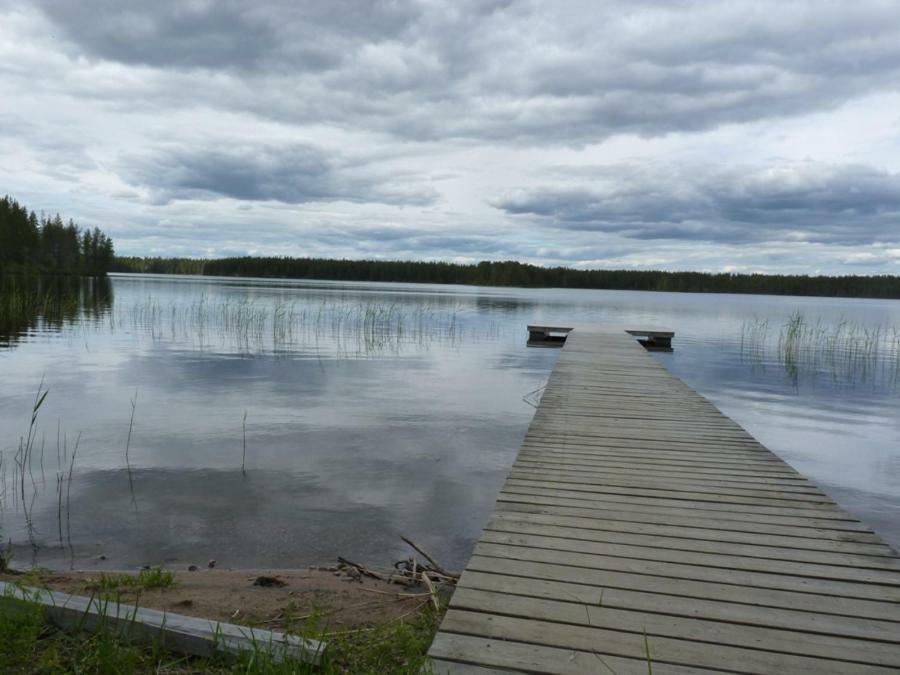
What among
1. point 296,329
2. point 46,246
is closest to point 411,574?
point 296,329

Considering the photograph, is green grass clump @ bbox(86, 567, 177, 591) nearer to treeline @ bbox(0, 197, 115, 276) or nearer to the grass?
the grass

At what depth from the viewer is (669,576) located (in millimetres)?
3146

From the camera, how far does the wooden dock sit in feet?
8.10

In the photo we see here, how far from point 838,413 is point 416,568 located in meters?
10.2

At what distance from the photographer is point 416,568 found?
4.20m

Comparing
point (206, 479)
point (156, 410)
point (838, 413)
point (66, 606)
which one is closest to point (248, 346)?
point (156, 410)

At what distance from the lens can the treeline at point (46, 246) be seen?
58.8 metres

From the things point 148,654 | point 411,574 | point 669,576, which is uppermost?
point 669,576

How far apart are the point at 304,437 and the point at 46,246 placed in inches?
3355

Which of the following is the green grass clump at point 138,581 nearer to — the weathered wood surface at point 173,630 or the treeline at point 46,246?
the weathered wood surface at point 173,630

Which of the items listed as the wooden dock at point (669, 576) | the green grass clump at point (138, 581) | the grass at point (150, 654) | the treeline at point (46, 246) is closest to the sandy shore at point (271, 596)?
the green grass clump at point (138, 581)

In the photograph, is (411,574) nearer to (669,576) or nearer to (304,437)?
(669,576)

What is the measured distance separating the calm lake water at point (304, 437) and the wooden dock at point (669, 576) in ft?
4.17

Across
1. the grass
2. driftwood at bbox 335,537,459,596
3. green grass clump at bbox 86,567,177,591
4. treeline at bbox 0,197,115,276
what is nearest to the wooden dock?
the grass
